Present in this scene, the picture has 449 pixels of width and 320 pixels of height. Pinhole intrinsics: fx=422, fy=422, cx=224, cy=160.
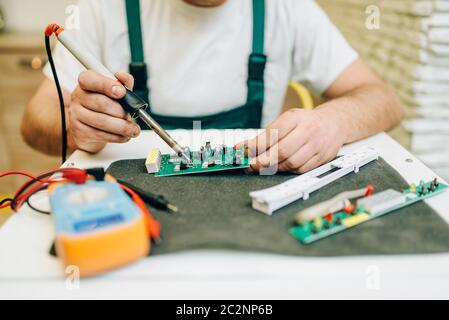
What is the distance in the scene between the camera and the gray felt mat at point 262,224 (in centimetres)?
40

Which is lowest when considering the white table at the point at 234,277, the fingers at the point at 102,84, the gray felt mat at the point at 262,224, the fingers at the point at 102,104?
the white table at the point at 234,277

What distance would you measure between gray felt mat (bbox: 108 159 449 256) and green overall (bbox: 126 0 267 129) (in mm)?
374

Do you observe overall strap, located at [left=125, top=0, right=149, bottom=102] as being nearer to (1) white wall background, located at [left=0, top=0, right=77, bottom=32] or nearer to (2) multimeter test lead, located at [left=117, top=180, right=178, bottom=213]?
(2) multimeter test lead, located at [left=117, top=180, right=178, bottom=213]

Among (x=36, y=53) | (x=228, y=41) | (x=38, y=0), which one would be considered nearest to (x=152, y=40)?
(x=228, y=41)

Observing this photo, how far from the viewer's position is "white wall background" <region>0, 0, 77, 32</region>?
Answer: 183 cm

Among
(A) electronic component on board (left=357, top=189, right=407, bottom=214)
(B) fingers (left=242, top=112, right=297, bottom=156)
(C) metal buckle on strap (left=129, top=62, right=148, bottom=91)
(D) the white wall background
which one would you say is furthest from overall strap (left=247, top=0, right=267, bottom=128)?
(D) the white wall background

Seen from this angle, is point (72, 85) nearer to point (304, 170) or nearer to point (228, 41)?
point (228, 41)

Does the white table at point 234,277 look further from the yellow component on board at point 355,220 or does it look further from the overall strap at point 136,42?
the overall strap at point 136,42

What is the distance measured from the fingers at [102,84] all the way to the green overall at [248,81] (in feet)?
1.08

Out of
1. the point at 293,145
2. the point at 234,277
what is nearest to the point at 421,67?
the point at 293,145

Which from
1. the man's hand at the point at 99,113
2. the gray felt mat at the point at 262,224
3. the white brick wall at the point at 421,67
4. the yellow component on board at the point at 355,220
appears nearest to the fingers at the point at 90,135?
the man's hand at the point at 99,113

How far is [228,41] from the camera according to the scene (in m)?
0.95

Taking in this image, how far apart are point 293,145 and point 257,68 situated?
40 cm

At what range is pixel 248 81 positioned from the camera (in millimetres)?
940
